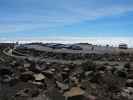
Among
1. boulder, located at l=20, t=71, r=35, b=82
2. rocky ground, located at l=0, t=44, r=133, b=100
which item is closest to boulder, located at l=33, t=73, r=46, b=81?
rocky ground, located at l=0, t=44, r=133, b=100

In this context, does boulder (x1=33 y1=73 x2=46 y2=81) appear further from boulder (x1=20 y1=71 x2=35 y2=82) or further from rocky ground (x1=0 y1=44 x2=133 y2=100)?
boulder (x1=20 y1=71 x2=35 y2=82)

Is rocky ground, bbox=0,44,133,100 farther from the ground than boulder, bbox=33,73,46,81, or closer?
closer

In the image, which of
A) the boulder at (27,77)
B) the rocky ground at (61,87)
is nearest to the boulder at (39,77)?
the rocky ground at (61,87)

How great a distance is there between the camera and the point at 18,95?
11180 mm

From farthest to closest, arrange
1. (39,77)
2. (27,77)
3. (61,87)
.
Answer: (27,77) < (39,77) < (61,87)

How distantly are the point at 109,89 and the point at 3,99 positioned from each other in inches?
194

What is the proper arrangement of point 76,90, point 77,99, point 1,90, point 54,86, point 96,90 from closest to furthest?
→ point 77,99
point 76,90
point 1,90
point 96,90
point 54,86

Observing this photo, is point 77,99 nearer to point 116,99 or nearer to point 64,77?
point 116,99

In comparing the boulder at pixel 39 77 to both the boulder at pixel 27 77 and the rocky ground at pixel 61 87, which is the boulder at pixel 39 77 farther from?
the boulder at pixel 27 77

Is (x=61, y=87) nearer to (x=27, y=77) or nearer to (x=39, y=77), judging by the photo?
(x=39, y=77)

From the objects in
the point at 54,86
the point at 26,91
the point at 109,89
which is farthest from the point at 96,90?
the point at 26,91

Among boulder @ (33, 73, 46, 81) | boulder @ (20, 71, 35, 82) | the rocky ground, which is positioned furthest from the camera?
boulder @ (20, 71, 35, 82)

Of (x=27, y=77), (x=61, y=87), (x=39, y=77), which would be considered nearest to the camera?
(x=61, y=87)

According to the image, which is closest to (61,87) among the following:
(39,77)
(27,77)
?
(39,77)
